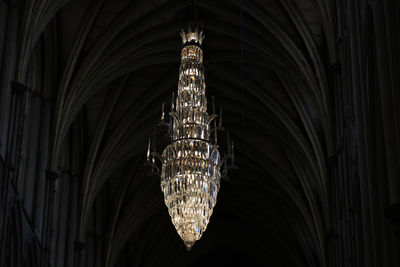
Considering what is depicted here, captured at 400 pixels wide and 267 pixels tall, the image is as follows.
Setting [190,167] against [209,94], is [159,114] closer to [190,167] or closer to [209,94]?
[209,94]

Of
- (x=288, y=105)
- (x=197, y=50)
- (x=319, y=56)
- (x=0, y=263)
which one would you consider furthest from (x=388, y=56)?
(x=288, y=105)

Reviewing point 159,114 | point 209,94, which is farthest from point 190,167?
point 209,94

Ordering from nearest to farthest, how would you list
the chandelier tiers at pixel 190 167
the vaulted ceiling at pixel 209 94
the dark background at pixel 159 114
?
the dark background at pixel 159 114
the chandelier tiers at pixel 190 167
the vaulted ceiling at pixel 209 94

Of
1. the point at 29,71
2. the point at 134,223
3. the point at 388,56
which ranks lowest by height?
the point at 388,56

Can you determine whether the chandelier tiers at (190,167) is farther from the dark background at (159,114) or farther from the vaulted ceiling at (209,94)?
the vaulted ceiling at (209,94)

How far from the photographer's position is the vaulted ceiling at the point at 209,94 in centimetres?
2905

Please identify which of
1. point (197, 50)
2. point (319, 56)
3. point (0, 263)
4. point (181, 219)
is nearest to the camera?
point (0, 263)

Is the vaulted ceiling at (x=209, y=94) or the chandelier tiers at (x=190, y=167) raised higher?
the vaulted ceiling at (x=209, y=94)

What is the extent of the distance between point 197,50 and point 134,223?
15430 millimetres

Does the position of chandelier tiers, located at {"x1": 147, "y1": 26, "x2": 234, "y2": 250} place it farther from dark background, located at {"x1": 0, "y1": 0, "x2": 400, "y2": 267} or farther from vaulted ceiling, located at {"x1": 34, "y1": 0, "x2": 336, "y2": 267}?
vaulted ceiling, located at {"x1": 34, "y1": 0, "x2": 336, "y2": 267}

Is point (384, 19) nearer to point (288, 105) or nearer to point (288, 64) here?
point (288, 64)

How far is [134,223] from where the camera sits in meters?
39.4

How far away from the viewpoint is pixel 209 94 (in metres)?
36.2

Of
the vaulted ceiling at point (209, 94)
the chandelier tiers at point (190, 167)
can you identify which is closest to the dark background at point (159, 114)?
the vaulted ceiling at point (209, 94)
